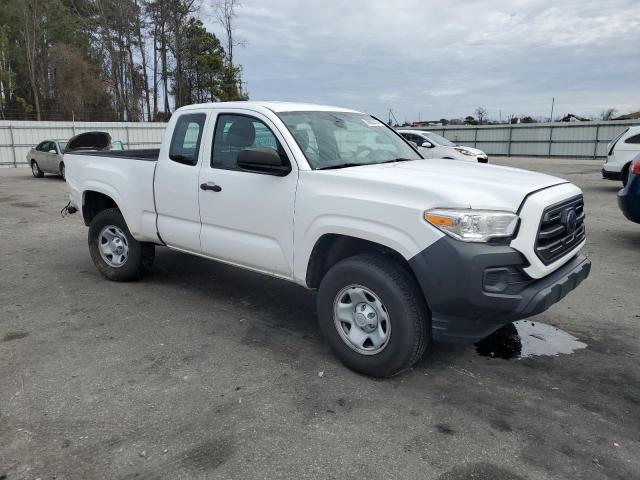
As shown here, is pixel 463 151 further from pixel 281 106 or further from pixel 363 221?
pixel 363 221

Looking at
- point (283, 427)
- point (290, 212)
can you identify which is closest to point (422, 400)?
point (283, 427)

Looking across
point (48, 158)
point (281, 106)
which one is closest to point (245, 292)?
point (281, 106)

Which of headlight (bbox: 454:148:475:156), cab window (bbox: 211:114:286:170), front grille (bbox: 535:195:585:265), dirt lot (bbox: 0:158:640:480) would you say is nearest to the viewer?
dirt lot (bbox: 0:158:640:480)

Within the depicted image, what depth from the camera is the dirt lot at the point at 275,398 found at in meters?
2.78

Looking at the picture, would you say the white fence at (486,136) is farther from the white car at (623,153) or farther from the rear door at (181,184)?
the rear door at (181,184)

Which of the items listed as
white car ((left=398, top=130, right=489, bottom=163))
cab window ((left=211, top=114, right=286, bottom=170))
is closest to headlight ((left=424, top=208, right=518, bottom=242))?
cab window ((left=211, top=114, right=286, bottom=170))

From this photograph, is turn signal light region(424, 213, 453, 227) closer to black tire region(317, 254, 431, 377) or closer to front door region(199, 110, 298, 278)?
black tire region(317, 254, 431, 377)

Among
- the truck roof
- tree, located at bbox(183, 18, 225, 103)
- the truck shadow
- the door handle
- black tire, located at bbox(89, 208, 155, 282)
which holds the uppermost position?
tree, located at bbox(183, 18, 225, 103)

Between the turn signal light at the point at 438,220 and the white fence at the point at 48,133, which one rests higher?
the white fence at the point at 48,133

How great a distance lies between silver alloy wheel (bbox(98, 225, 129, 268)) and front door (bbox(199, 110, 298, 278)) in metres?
1.59

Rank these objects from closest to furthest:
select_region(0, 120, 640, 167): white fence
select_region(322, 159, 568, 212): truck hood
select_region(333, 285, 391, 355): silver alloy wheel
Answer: select_region(322, 159, 568, 212): truck hood < select_region(333, 285, 391, 355): silver alloy wheel < select_region(0, 120, 640, 167): white fence

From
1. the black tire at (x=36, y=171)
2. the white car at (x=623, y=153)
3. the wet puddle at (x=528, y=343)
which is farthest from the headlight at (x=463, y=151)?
the black tire at (x=36, y=171)

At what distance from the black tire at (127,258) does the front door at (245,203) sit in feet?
4.43

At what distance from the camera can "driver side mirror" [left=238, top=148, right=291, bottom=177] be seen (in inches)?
153
